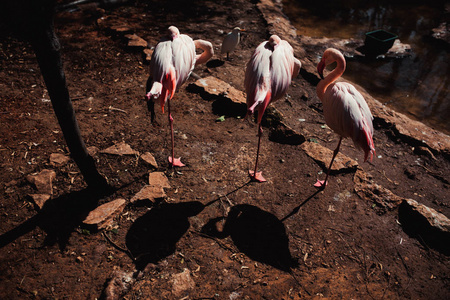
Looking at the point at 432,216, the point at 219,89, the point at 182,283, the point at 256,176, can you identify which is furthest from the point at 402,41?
the point at 182,283

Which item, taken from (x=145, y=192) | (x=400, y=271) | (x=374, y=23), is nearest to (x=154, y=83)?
(x=145, y=192)

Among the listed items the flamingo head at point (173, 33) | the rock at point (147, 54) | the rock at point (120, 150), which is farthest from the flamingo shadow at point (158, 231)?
the rock at point (147, 54)

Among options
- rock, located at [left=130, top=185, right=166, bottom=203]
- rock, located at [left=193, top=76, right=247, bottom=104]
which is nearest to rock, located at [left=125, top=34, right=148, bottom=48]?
rock, located at [left=193, top=76, right=247, bottom=104]

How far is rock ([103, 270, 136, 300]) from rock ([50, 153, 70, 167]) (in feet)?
4.72

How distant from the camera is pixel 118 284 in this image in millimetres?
2400

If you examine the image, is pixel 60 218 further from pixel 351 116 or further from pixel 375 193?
pixel 375 193

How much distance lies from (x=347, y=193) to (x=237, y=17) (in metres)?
5.75

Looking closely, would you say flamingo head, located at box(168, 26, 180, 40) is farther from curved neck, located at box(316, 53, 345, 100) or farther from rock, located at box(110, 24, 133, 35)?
rock, located at box(110, 24, 133, 35)

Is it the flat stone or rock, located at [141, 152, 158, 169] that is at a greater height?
rock, located at [141, 152, 158, 169]

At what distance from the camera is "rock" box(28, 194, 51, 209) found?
2.77 m

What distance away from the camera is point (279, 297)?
2506 mm

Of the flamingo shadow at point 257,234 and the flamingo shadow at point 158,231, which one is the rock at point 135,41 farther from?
the flamingo shadow at point 257,234

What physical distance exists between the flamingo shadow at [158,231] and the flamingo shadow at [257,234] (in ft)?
0.80

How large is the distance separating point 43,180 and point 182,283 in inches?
68.6
